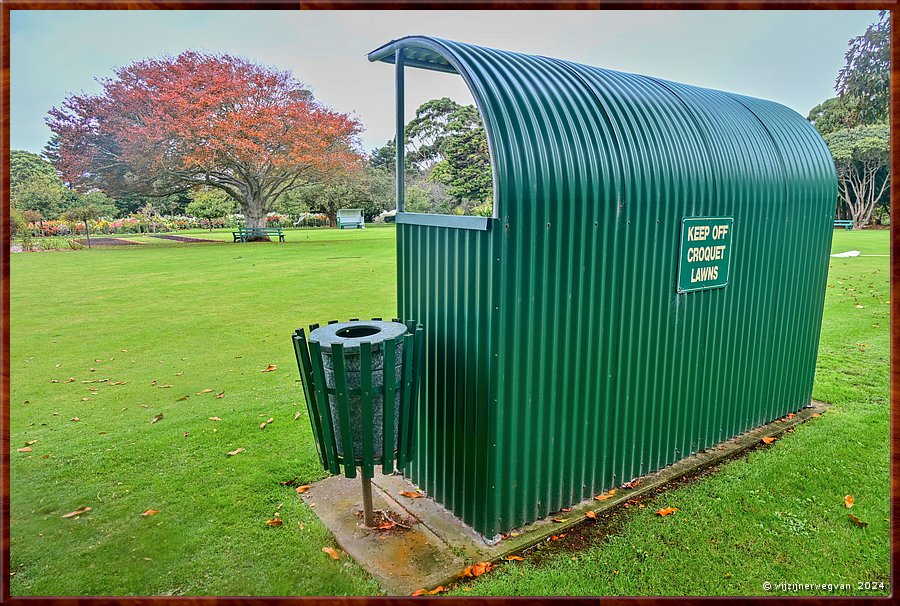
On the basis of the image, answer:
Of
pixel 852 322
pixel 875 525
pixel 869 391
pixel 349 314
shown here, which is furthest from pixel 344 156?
pixel 875 525

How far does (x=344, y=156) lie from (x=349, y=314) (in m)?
23.6

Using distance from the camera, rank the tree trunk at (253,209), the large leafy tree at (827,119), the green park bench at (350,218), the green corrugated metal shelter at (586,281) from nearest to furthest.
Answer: the green corrugated metal shelter at (586,281) < the large leafy tree at (827,119) < the tree trunk at (253,209) < the green park bench at (350,218)

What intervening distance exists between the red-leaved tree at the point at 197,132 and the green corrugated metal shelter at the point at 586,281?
26.9 meters

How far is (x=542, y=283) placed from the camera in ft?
12.0

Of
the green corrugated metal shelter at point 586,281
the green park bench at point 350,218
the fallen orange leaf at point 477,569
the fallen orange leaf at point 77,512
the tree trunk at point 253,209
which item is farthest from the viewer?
the green park bench at point 350,218

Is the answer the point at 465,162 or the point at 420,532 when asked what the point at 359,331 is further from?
the point at 465,162

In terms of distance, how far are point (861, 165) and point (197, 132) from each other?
35013 millimetres

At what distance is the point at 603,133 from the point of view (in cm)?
389

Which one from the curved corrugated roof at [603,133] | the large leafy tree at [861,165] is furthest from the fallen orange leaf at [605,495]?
the large leafy tree at [861,165]

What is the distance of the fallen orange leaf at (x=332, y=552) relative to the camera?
3.61 m

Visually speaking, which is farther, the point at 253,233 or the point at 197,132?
the point at 253,233

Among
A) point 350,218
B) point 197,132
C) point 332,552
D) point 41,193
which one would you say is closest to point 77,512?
point 332,552

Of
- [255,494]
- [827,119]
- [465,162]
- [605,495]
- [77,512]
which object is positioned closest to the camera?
[77,512]

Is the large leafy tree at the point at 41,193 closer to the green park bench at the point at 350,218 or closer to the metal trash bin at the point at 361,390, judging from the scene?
the green park bench at the point at 350,218
